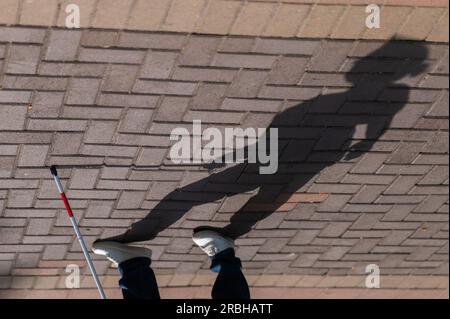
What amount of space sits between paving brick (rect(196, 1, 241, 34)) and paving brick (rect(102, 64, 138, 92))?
449mm

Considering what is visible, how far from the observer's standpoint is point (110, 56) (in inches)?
230

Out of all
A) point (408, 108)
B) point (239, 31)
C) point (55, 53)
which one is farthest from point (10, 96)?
point (408, 108)

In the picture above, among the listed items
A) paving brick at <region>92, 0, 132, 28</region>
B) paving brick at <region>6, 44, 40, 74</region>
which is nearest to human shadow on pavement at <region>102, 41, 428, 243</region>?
paving brick at <region>92, 0, 132, 28</region>

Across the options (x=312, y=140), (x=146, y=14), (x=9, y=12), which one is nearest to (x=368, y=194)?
(x=312, y=140)

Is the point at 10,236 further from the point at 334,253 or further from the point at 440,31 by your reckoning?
the point at 440,31

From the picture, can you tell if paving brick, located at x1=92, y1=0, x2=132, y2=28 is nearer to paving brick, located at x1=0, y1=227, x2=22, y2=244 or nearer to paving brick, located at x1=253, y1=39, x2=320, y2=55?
paving brick, located at x1=253, y1=39, x2=320, y2=55

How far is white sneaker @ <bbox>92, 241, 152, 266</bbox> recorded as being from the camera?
634cm

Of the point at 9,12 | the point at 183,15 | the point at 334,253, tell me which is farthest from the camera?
the point at 334,253

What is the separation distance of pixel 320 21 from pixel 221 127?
848 millimetres

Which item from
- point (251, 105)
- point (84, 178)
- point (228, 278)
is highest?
point (251, 105)

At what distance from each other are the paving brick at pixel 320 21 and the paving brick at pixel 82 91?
122cm

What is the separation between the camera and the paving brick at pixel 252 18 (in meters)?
5.90

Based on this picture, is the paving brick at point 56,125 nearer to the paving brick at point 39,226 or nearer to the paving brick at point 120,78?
the paving brick at point 120,78

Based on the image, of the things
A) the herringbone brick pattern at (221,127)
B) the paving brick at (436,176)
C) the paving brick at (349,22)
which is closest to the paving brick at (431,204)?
the herringbone brick pattern at (221,127)
